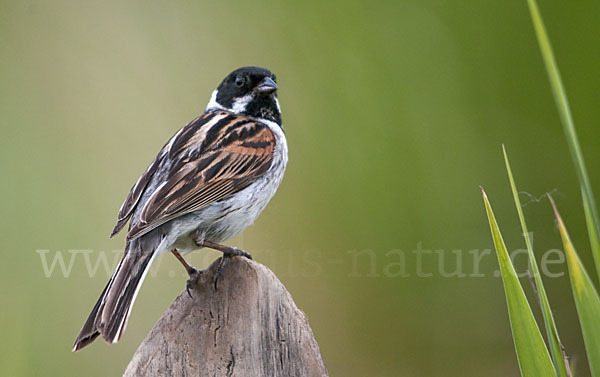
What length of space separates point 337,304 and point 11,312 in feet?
5.28

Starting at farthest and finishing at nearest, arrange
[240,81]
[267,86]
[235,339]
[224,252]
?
[240,81]
[267,86]
[224,252]
[235,339]

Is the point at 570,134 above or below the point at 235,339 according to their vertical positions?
above

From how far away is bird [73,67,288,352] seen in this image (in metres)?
2.67

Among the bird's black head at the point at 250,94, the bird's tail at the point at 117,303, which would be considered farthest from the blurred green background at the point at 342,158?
the bird's tail at the point at 117,303

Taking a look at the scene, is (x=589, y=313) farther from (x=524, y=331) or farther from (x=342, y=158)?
(x=342, y=158)

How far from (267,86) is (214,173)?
68 centimetres

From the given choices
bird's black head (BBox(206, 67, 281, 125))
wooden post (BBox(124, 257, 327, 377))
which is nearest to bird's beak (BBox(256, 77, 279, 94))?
bird's black head (BBox(206, 67, 281, 125))

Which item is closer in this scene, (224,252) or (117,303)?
(117,303)

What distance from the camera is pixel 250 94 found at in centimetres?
367

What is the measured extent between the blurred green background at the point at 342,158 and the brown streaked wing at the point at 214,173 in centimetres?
31

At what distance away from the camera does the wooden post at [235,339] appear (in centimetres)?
209

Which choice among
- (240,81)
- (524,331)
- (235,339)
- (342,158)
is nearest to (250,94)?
(240,81)

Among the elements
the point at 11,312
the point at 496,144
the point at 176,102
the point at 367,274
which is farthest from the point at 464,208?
the point at 11,312

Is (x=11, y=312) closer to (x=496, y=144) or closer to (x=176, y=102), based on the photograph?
(x=176, y=102)
